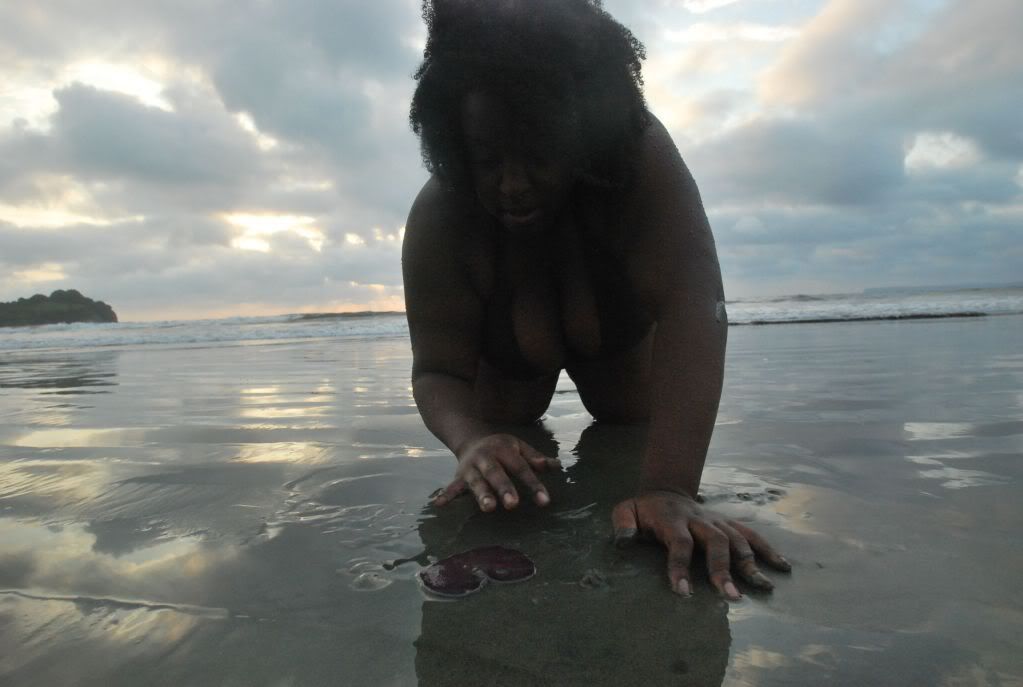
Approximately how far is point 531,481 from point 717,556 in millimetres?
413

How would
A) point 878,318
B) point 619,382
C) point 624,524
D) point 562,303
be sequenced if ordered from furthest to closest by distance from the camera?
point 878,318 < point 619,382 < point 562,303 < point 624,524

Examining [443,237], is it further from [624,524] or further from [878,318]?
[878,318]

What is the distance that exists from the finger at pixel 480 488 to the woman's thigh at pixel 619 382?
3.55 feet

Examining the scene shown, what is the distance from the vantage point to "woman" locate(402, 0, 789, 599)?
1.53 meters

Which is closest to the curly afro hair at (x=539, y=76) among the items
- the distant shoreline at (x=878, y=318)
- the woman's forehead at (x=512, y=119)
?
the woman's forehead at (x=512, y=119)

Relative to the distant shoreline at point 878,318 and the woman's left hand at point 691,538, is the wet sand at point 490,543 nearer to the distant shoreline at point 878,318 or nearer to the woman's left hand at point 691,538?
the woman's left hand at point 691,538

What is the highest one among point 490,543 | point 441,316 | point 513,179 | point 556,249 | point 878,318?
point 513,179

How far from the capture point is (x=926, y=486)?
177 centimetres

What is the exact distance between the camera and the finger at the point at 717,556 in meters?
1.18

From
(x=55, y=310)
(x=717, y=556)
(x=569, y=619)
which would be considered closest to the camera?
(x=569, y=619)

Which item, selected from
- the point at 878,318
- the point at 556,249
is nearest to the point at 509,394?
the point at 556,249

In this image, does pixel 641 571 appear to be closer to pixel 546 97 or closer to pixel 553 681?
pixel 553 681

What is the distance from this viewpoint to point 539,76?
5.03 ft

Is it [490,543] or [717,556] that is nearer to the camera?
[717,556]
